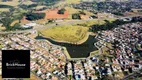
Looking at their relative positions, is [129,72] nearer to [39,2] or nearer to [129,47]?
[129,47]

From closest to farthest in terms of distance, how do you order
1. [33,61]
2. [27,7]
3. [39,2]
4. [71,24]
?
[33,61], [71,24], [27,7], [39,2]

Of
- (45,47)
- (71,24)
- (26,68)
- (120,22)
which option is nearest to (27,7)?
(71,24)

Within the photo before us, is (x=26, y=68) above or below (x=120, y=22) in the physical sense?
above

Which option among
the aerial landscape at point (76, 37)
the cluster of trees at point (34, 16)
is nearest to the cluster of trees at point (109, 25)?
the aerial landscape at point (76, 37)
